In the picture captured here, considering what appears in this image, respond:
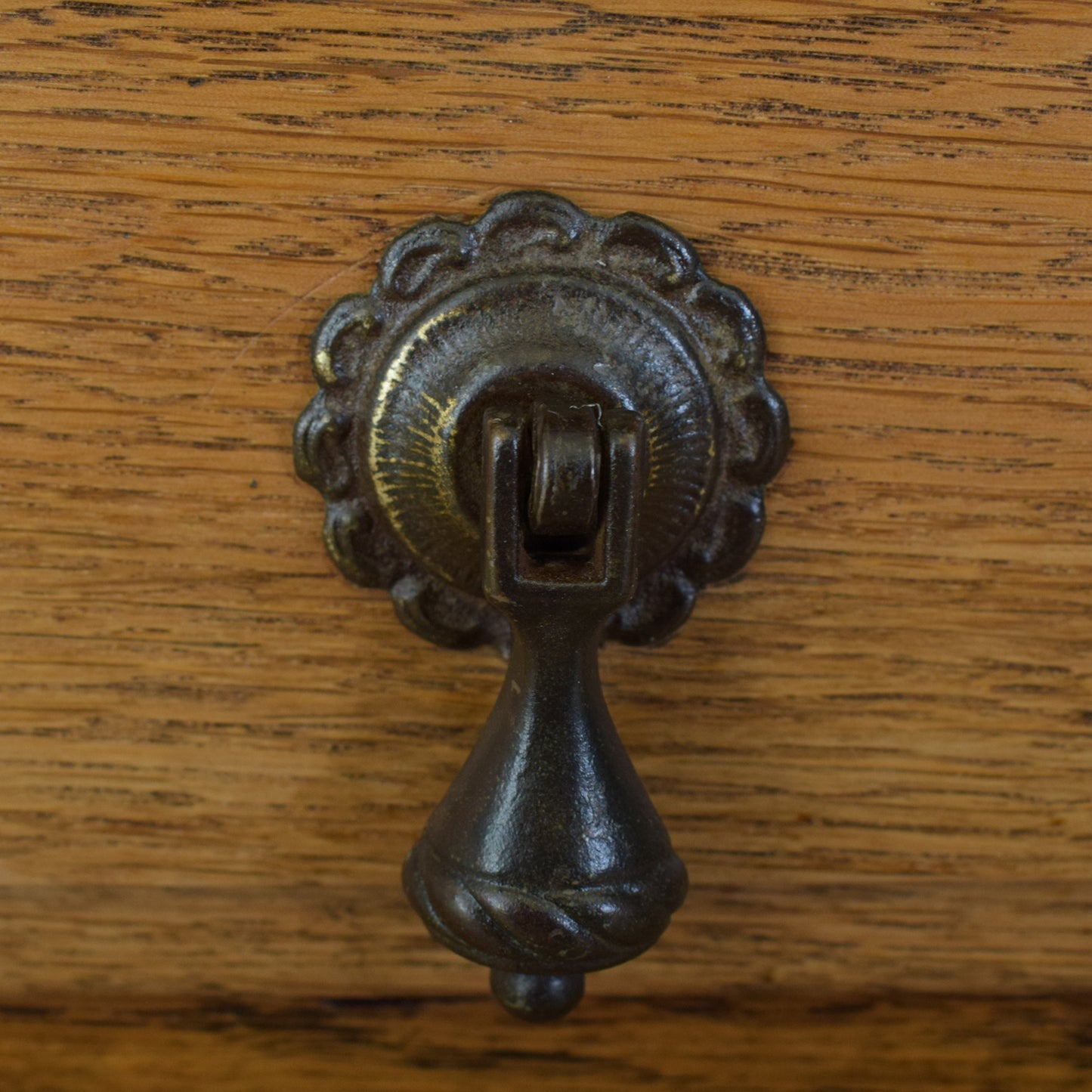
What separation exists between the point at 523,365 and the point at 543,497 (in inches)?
2.8

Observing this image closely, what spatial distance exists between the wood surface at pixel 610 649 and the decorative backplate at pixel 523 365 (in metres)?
0.01

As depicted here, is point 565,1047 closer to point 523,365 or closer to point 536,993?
point 536,993

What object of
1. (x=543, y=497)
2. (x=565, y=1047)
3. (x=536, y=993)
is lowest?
(x=565, y=1047)

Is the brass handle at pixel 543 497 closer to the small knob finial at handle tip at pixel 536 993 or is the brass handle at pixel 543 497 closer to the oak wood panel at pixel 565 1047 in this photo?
the small knob finial at handle tip at pixel 536 993

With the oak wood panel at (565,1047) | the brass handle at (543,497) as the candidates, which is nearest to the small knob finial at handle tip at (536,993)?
the brass handle at (543,497)

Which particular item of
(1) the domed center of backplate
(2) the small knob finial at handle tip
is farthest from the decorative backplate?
(2) the small knob finial at handle tip

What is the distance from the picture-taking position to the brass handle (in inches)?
13.6

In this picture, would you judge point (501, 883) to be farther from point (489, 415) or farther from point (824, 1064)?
point (824, 1064)

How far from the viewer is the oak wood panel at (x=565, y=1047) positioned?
517 millimetres

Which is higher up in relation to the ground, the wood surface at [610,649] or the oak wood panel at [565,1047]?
the wood surface at [610,649]

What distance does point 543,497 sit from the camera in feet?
1.10

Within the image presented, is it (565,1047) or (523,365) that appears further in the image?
(565,1047)

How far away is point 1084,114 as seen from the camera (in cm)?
40

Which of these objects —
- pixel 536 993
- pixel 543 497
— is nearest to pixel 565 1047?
pixel 536 993
